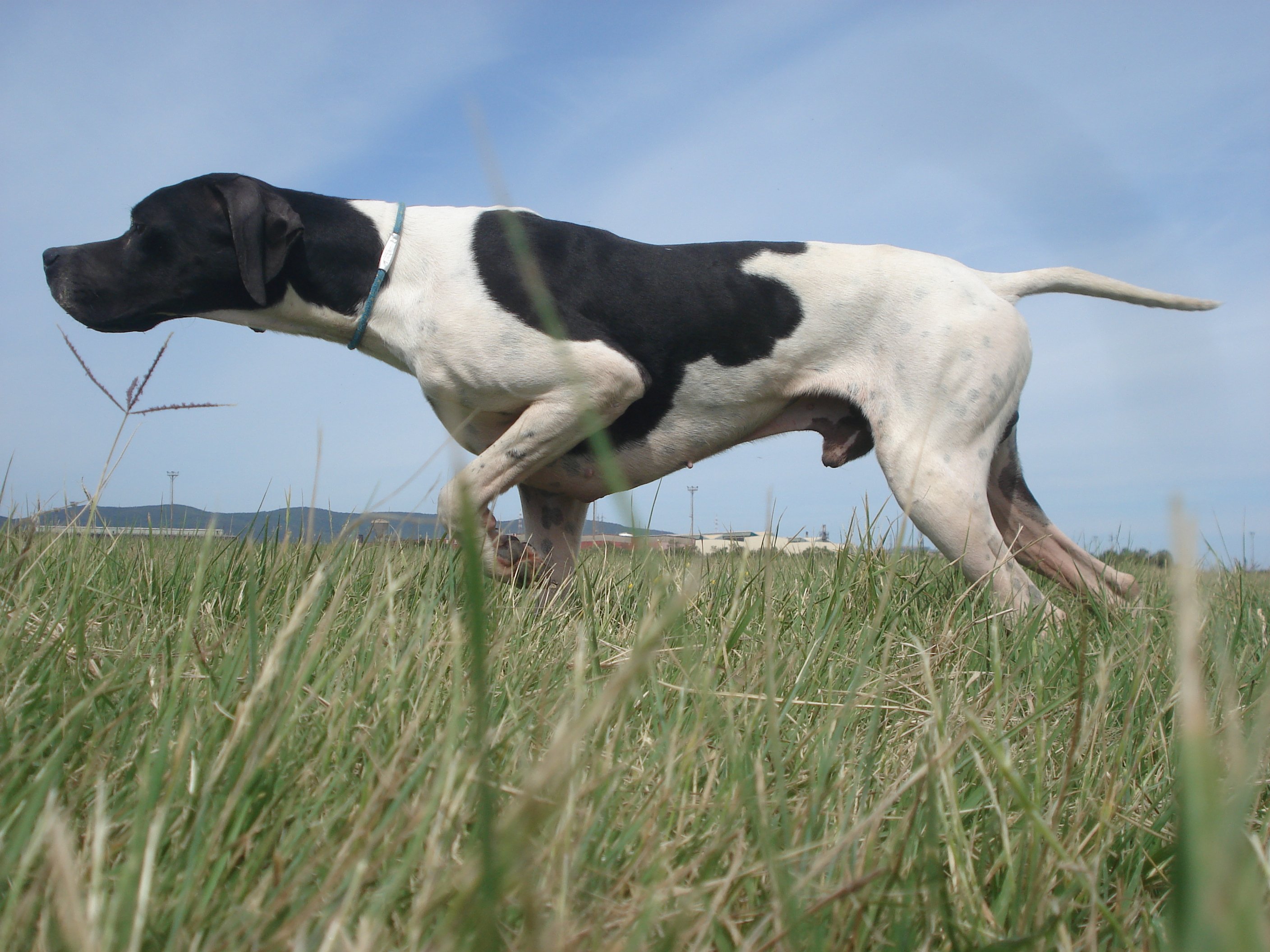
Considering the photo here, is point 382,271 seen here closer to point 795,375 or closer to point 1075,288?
point 795,375

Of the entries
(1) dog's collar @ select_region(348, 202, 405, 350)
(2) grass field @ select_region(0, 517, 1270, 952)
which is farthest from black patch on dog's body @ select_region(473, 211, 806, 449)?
(2) grass field @ select_region(0, 517, 1270, 952)

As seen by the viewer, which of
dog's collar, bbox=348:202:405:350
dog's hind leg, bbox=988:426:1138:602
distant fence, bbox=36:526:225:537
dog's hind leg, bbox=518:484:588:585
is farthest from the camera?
dog's hind leg, bbox=518:484:588:585

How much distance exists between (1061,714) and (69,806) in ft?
6.19

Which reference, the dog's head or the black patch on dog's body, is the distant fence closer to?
the dog's head

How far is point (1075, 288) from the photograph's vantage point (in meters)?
4.23

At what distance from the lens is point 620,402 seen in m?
3.81

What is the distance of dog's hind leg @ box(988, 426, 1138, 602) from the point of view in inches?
159

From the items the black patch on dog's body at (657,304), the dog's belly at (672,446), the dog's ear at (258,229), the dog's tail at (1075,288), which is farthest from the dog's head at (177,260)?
the dog's tail at (1075,288)

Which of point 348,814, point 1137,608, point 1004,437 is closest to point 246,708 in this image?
point 348,814

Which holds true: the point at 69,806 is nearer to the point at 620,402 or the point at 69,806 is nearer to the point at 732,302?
the point at 620,402

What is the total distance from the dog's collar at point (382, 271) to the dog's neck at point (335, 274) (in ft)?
0.06

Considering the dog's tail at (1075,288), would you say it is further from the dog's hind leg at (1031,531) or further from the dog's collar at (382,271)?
the dog's collar at (382,271)

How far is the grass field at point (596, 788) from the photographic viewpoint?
0.82 m

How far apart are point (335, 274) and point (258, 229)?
0.35 metres
